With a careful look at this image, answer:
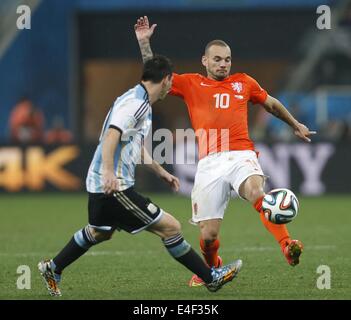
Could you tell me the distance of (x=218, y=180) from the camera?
964 cm

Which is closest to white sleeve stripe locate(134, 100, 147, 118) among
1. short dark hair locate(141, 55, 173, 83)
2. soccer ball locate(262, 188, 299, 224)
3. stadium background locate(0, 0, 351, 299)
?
short dark hair locate(141, 55, 173, 83)

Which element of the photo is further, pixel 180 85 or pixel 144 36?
pixel 180 85

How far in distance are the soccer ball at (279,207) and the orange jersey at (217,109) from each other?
66cm

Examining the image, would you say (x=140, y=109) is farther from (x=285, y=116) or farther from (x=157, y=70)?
(x=285, y=116)

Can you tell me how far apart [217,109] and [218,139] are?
27cm

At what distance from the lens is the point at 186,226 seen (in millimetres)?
15156

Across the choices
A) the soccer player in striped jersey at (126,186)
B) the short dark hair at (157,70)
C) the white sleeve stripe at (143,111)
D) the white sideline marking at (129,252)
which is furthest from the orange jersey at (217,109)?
the white sideline marking at (129,252)

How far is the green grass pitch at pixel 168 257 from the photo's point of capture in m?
8.88

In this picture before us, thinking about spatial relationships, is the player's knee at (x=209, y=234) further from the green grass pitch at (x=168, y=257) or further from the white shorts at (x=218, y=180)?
the green grass pitch at (x=168, y=257)

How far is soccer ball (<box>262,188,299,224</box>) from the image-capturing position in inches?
366

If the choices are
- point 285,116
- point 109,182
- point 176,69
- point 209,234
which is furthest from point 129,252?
point 176,69

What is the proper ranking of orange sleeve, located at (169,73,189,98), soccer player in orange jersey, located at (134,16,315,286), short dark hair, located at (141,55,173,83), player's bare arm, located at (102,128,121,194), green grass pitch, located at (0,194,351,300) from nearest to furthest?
player's bare arm, located at (102,128,121,194)
short dark hair, located at (141,55,173,83)
green grass pitch, located at (0,194,351,300)
soccer player in orange jersey, located at (134,16,315,286)
orange sleeve, located at (169,73,189,98)

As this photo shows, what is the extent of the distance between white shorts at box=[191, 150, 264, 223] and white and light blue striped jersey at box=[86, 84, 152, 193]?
1.26 m

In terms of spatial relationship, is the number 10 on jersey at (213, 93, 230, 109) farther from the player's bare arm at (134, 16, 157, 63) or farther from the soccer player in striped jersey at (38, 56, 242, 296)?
the soccer player in striped jersey at (38, 56, 242, 296)
